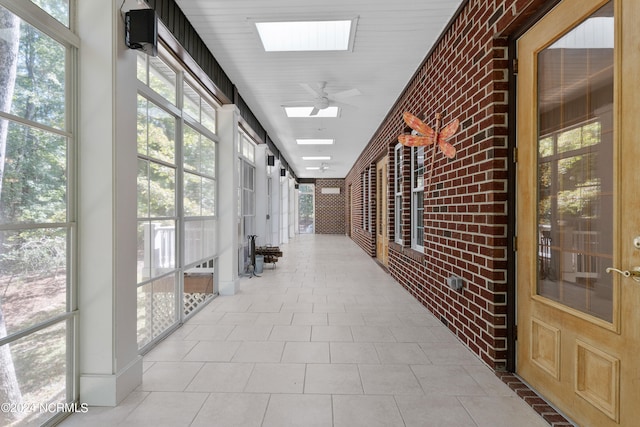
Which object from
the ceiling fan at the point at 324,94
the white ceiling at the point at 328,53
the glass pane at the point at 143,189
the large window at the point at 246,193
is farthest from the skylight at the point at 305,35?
the large window at the point at 246,193

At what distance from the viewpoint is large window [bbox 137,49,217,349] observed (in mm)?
2840

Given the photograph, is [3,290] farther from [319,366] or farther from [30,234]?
[319,366]

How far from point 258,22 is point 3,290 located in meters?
2.73

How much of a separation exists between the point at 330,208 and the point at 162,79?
47.3 feet

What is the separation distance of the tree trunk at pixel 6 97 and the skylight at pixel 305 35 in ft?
6.86

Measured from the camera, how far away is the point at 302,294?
4844 mm

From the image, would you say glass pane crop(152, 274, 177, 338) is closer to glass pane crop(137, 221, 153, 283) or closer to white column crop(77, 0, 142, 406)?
glass pane crop(137, 221, 153, 283)

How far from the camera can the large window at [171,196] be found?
2.84m

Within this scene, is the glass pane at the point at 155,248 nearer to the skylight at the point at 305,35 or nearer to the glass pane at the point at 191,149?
the glass pane at the point at 191,149

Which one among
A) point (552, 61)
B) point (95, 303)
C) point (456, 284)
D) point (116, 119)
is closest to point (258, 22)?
point (116, 119)

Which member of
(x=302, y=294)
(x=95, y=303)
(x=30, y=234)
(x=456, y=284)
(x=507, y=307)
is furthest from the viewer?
(x=302, y=294)

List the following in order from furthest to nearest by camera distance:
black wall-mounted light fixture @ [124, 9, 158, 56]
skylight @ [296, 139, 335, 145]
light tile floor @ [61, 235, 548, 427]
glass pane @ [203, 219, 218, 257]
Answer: skylight @ [296, 139, 335, 145] → glass pane @ [203, 219, 218, 257] → black wall-mounted light fixture @ [124, 9, 158, 56] → light tile floor @ [61, 235, 548, 427]

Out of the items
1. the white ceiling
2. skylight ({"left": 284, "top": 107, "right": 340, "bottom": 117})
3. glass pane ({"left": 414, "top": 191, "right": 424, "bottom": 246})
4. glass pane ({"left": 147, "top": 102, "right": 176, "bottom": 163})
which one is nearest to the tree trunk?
glass pane ({"left": 147, "top": 102, "right": 176, "bottom": 163})

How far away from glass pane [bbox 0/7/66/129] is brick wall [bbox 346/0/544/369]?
263 centimetres
